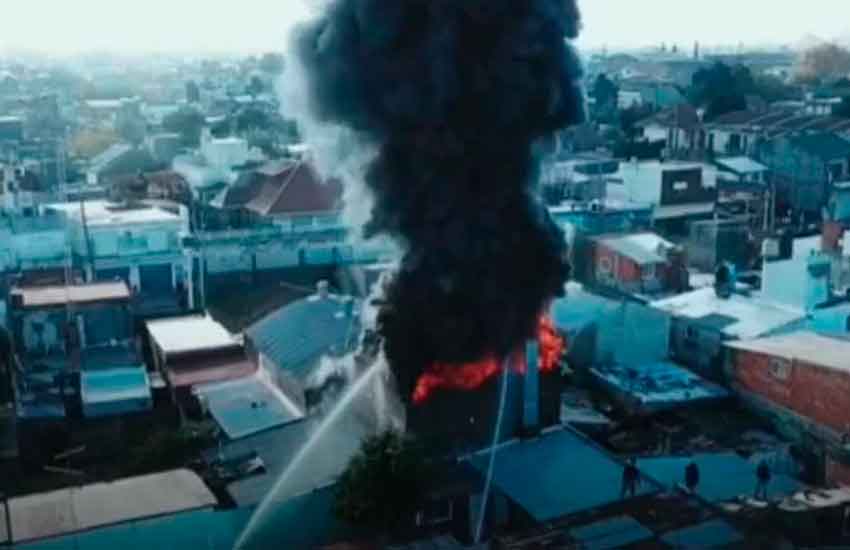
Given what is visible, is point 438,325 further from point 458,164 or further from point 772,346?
point 772,346

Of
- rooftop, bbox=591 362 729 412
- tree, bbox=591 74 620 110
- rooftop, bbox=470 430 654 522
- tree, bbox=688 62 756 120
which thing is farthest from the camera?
tree, bbox=591 74 620 110

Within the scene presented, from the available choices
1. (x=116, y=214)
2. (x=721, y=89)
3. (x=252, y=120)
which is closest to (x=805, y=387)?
(x=116, y=214)

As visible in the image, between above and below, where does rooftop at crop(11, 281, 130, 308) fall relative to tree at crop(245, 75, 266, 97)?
below

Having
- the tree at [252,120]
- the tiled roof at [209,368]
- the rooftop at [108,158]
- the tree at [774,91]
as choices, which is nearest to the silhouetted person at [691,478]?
the tiled roof at [209,368]

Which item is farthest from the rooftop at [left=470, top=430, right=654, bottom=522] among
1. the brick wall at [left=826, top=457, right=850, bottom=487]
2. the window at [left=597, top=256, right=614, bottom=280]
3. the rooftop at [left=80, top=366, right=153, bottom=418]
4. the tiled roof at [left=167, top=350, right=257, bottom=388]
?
the window at [left=597, top=256, right=614, bottom=280]

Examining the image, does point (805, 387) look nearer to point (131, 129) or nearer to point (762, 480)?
point (762, 480)

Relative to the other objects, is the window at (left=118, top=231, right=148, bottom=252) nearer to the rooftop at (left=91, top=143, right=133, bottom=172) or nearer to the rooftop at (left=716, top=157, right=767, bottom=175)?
the rooftop at (left=91, top=143, right=133, bottom=172)
